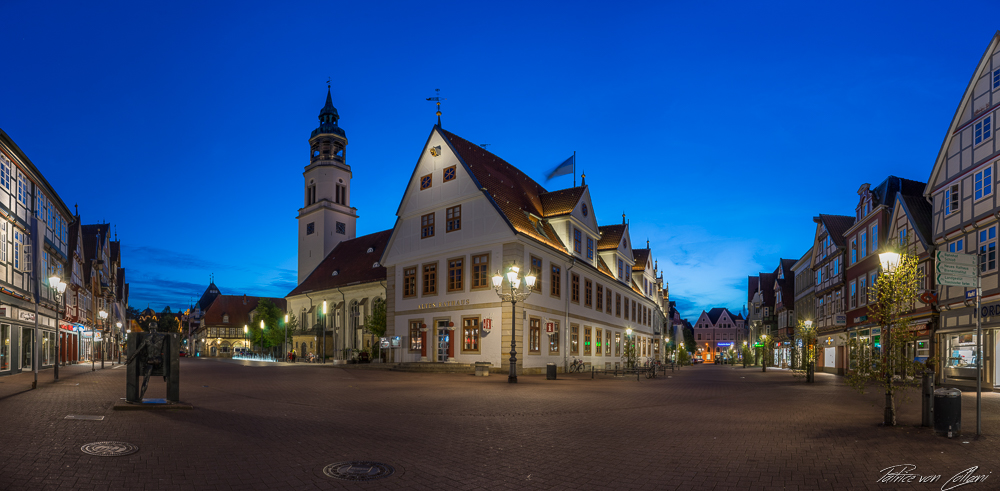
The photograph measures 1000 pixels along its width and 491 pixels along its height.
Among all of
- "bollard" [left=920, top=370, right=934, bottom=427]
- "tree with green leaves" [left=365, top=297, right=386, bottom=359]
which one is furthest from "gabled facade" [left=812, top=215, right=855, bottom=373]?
"bollard" [left=920, top=370, right=934, bottom=427]

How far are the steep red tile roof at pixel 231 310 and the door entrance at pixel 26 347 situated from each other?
77.1m

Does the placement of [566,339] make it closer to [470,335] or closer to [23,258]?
[470,335]

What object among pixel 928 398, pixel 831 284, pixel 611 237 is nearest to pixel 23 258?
pixel 928 398

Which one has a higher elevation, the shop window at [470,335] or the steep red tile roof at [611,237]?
the steep red tile roof at [611,237]

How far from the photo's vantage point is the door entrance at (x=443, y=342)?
3728 cm

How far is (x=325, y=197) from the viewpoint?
71688mm

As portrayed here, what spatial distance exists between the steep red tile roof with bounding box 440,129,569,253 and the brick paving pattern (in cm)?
1967

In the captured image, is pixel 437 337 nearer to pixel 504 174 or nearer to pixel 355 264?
pixel 504 174

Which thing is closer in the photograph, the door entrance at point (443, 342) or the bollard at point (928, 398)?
the bollard at point (928, 398)

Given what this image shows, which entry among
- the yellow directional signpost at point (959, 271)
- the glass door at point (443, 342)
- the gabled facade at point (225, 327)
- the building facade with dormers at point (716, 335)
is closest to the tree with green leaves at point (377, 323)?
the glass door at point (443, 342)

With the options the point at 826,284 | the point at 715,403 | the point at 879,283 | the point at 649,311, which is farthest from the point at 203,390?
the point at 649,311

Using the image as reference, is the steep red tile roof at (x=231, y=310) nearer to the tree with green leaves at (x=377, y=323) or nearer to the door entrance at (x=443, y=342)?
the tree with green leaves at (x=377, y=323)

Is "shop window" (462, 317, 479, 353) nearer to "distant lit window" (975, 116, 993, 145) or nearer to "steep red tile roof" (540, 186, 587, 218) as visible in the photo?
"steep red tile roof" (540, 186, 587, 218)

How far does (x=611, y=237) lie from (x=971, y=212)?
27164 mm
